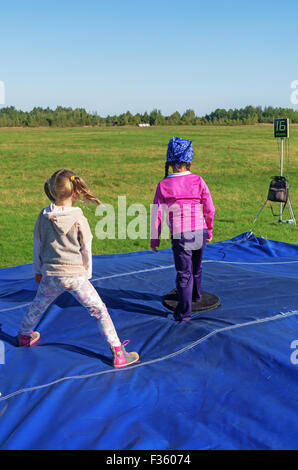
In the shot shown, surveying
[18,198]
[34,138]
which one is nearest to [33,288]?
[18,198]

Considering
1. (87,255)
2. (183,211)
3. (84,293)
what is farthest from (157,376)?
(183,211)

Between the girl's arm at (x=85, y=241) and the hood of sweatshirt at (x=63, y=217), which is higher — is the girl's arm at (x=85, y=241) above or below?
below

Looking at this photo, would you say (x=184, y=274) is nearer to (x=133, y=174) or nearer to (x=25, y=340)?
(x=25, y=340)

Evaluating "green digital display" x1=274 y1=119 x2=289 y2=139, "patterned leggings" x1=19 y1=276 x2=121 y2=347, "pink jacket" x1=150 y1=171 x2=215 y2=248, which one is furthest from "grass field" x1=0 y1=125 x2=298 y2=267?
"green digital display" x1=274 y1=119 x2=289 y2=139

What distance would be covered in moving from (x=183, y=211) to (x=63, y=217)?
1.31 m

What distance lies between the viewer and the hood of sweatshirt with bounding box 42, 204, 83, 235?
12.0 feet

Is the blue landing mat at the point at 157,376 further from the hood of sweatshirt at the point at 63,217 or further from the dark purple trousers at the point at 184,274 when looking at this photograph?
the hood of sweatshirt at the point at 63,217

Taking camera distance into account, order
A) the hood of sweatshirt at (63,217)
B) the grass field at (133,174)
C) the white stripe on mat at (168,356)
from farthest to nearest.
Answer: the grass field at (133,174), the hood of sweatshirt at (63,217), the white stripe on mat at (168,356)

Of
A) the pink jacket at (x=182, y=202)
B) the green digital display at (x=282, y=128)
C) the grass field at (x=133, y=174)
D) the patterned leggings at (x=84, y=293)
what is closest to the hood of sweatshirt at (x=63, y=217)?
the patterned leggings at (x=84, y=293)

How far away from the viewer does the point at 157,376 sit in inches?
137

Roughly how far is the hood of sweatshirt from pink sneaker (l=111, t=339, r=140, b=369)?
0.95m

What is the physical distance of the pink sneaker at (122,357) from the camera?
145 inches

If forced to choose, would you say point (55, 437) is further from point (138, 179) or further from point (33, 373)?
point (138, 179)

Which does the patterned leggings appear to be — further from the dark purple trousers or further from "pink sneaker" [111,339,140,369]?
the dark purple trousers
